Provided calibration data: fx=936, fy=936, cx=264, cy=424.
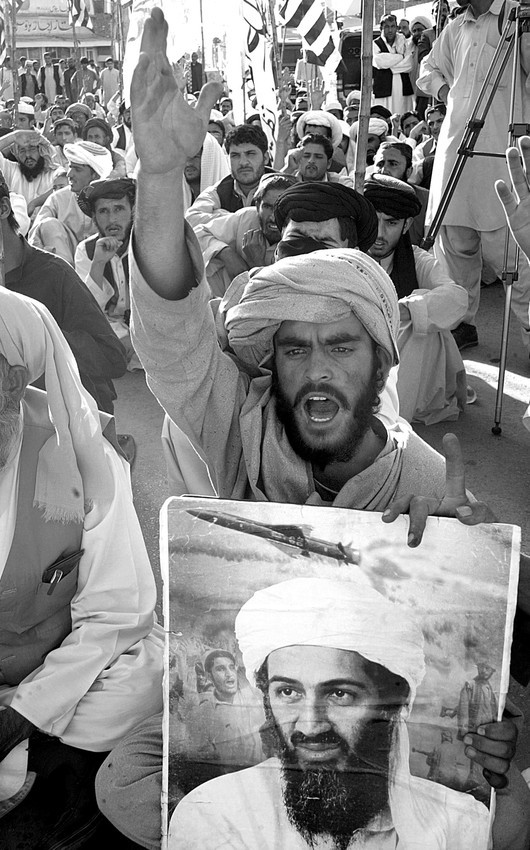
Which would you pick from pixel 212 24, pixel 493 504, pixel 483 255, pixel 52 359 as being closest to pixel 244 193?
pixel 483 255

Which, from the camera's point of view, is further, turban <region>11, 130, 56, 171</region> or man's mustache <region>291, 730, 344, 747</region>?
turban <region>11, 130, 56, 171</region>

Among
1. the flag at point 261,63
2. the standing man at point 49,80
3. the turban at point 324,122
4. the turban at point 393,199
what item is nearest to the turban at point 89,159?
the turban at point 324,122

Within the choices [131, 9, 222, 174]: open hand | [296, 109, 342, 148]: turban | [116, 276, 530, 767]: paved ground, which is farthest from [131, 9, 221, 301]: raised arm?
[296, 109, 342, 148]: turban

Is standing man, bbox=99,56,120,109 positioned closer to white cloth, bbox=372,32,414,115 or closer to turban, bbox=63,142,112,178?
white cloth, bbox=372,32,414,115

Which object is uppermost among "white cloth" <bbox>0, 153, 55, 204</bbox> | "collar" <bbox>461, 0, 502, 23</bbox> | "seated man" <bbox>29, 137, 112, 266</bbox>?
"collar" <bbox>461, 0, 502, 23</bbox>

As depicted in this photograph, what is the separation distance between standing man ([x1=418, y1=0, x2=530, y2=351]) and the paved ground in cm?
35

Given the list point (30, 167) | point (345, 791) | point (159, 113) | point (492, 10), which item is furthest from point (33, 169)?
point (345, 791)

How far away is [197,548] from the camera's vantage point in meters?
1.69

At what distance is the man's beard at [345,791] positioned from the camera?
5.30 feet

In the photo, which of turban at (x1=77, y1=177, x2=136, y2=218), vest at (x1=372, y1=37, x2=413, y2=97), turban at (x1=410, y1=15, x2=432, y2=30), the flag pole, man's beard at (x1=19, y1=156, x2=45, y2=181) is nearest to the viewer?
the flag pole

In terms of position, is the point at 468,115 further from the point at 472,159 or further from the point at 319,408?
the point at 319,408

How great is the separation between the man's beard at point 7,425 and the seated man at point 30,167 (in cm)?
749

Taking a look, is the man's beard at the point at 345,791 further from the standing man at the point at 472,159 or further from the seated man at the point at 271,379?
the standing man at the point at 472,159

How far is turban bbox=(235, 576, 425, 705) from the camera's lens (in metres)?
1.63
